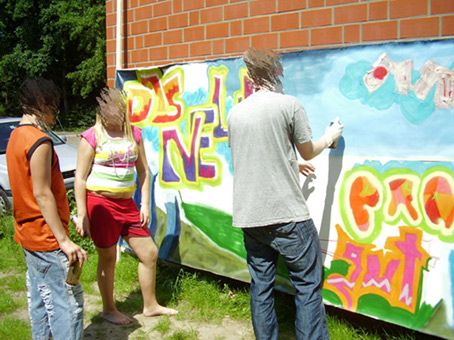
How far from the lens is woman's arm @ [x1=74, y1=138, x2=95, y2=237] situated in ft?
10.5

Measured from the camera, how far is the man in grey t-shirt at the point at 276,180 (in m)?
2.50

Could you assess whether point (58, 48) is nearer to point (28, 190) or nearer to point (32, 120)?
point (32, 120)

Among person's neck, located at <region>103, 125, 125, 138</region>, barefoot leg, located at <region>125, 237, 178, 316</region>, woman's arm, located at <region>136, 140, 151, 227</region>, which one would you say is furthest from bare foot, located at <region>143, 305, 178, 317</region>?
person's neck, located at <region>103, 125, 125, 138</region>

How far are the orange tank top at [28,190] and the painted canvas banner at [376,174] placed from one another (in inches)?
57.0

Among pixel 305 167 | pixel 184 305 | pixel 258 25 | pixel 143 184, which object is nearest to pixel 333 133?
pixel 305 167

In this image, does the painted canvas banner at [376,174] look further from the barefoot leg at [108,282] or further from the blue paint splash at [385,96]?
the barefoot leg at [108,282]

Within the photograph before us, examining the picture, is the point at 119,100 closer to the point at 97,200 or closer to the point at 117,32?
the point at 97,200

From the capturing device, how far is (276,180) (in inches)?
99.5

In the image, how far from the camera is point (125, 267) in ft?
14.5

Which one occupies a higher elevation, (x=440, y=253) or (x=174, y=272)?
(x=440, y=253)

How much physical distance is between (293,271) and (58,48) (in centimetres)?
2878

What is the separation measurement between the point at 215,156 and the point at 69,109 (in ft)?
93.2

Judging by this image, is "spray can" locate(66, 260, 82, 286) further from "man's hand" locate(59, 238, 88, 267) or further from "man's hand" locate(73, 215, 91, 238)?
"man's hand" locate(73, 215, 91, 238)

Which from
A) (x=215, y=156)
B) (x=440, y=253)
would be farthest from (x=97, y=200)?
(x=440, y=253)
